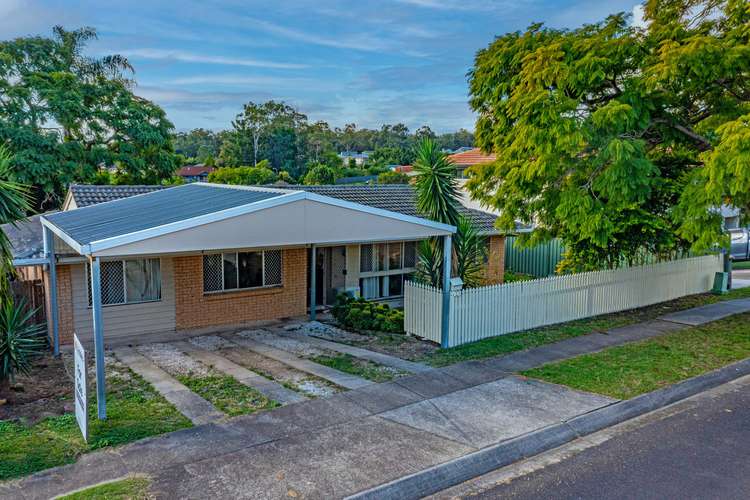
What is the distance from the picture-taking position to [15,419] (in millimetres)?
7797

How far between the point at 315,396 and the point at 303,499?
3021 mm

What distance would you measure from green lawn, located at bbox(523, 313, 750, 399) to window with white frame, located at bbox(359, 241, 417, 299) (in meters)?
7.19

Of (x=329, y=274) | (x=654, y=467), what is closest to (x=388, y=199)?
(x=329, y=274)

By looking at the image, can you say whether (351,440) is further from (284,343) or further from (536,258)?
(536,258)

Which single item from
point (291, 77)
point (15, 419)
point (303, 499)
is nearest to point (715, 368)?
point (303, 499)

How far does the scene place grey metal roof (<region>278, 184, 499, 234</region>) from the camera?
1658 centimetres

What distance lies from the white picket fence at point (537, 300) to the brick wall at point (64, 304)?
23.7 feet

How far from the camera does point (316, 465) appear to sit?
253 inches

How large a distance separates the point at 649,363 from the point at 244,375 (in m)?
7.27

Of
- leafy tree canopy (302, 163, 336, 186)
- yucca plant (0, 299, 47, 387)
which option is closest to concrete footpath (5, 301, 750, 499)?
yucca plant (0, 299, 47, 387)

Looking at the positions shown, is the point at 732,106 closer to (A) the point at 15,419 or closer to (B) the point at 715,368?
(B) the point at 715,368

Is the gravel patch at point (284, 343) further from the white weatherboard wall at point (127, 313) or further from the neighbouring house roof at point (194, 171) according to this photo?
the neighbouring house roof at point (194, 171)

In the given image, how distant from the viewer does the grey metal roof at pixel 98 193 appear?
48.4 feet

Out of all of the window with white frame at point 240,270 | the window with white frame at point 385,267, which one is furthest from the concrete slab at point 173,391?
the window with white frame at point 385,267
